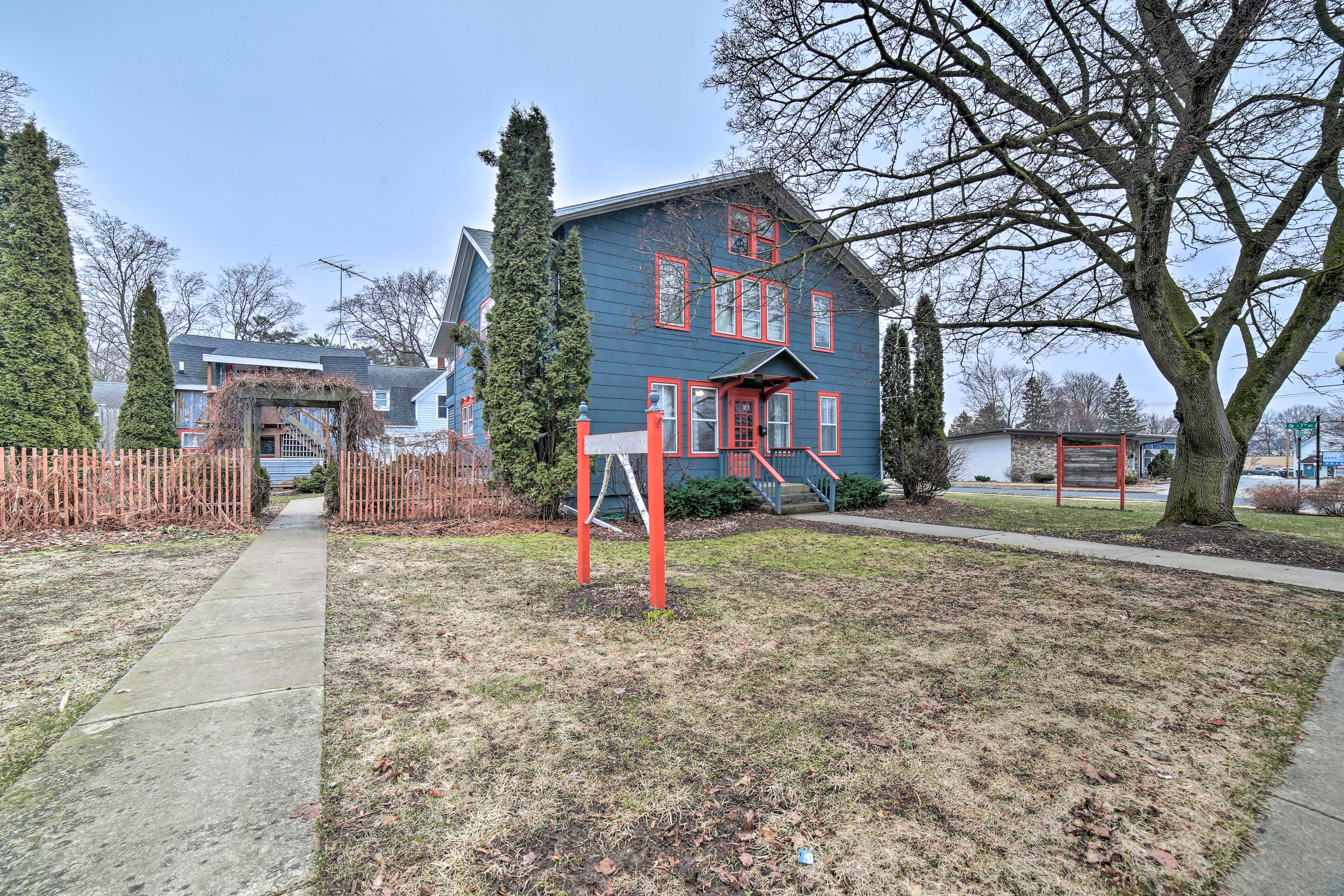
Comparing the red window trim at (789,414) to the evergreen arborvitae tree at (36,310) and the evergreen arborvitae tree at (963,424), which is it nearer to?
the evergreen arborvitae tree at (36,310)

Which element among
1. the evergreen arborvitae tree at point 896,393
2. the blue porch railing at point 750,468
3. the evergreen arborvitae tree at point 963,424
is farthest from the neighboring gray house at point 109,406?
the evergreen arborvitae tree at point 963,424

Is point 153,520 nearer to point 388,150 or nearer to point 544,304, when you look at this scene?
point 544,304

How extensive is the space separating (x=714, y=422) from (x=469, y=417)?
7.70m

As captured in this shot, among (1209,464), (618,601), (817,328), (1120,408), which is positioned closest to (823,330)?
(817,328)

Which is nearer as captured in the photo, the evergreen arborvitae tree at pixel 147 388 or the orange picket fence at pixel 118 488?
the orange picket fence at pixel 118 488

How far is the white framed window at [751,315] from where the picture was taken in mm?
14023

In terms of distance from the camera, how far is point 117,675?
343 centimetres

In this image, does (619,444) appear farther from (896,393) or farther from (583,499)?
(896,393)

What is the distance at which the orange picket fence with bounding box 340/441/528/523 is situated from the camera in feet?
36.0

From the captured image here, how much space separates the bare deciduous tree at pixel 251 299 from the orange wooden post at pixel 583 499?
127 feet

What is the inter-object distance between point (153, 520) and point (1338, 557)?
54.2 feet

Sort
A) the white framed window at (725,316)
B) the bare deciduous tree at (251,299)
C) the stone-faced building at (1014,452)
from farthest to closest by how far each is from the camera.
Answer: the bare deciduous tree at (251,299)
the stone-faced building at (1014,452)
the white framed window at (725,316)

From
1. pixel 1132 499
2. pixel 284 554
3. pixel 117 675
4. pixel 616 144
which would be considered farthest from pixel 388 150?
pixel 1132 499

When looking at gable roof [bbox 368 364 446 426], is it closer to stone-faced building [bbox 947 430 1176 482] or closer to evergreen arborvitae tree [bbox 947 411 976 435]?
stone-faced building [bbox 947 430 1176 482]
